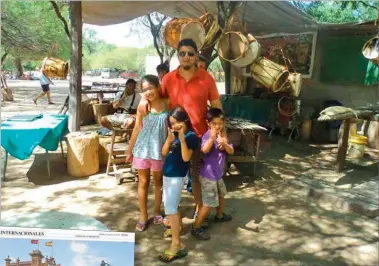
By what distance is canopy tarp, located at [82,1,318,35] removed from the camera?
661 cm

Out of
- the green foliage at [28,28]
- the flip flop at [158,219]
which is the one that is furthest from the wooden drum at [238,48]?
the green foliage at [28,28]

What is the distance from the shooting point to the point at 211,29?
14.3ft

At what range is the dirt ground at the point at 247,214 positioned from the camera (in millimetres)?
2672

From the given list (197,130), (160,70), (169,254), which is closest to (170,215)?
(169,254)

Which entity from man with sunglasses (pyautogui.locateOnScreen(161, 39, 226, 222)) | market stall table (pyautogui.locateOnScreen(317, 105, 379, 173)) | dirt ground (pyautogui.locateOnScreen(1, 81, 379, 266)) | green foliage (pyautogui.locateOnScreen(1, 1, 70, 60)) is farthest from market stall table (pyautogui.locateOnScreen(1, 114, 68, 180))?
green foliage (pyautogui.locateOnScreen(1, 1, 70, 60))

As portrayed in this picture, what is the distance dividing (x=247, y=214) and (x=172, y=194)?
3.78 ft

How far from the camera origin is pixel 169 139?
8.30ft

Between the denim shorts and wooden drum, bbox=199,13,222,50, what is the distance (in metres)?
2.34

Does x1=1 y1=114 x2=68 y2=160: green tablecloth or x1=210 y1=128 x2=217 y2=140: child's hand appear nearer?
x1=210 y1=128 x2=217 y2=140: child's hand

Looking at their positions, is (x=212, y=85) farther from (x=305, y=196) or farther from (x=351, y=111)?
(x=351, y=111)

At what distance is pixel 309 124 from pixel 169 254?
544 centimetres

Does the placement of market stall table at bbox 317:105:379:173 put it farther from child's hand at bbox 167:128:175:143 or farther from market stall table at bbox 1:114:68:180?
market stall table at bbox 1:114:68:180

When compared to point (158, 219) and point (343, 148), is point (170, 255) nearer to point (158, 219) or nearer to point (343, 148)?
point (158, 219)

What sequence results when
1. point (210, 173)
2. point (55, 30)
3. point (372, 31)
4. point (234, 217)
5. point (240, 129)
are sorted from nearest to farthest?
point (210, 173) < point (234, 217) < point (240, 129) < point (372, 31) < point (55, 30)
